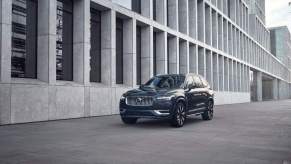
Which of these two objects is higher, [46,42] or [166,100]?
[46,42]

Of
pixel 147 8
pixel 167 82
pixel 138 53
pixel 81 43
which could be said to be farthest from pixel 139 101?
pixel 147 8

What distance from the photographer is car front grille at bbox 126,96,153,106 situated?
30.2ft

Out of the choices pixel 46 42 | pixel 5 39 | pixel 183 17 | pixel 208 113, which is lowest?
pixel 208 113

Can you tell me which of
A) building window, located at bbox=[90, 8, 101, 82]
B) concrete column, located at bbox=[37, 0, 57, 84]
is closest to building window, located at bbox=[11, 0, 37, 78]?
concrete column, located at bbox=[37, 0, 57, 84]

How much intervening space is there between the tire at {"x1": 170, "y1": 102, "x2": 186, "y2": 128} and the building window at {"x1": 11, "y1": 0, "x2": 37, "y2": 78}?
19.4 ft

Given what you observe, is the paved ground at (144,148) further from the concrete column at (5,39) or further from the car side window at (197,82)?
the car side window at (197,82)

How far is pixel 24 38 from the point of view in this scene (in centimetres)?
1167

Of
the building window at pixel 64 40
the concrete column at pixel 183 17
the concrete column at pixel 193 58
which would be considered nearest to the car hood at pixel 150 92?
the building window at pixel 64 40

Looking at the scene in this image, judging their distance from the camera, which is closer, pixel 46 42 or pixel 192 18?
pixel 46 42

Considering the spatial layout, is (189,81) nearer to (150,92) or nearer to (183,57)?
(150,92)

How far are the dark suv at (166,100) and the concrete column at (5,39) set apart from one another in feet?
12.4

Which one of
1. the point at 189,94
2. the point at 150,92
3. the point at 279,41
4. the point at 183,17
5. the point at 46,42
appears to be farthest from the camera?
the point at 279,41

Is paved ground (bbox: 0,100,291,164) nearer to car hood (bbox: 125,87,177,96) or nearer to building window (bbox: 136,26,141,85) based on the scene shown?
car hood (bbox: 125,87,177,96)

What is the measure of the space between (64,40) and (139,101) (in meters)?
6.11
